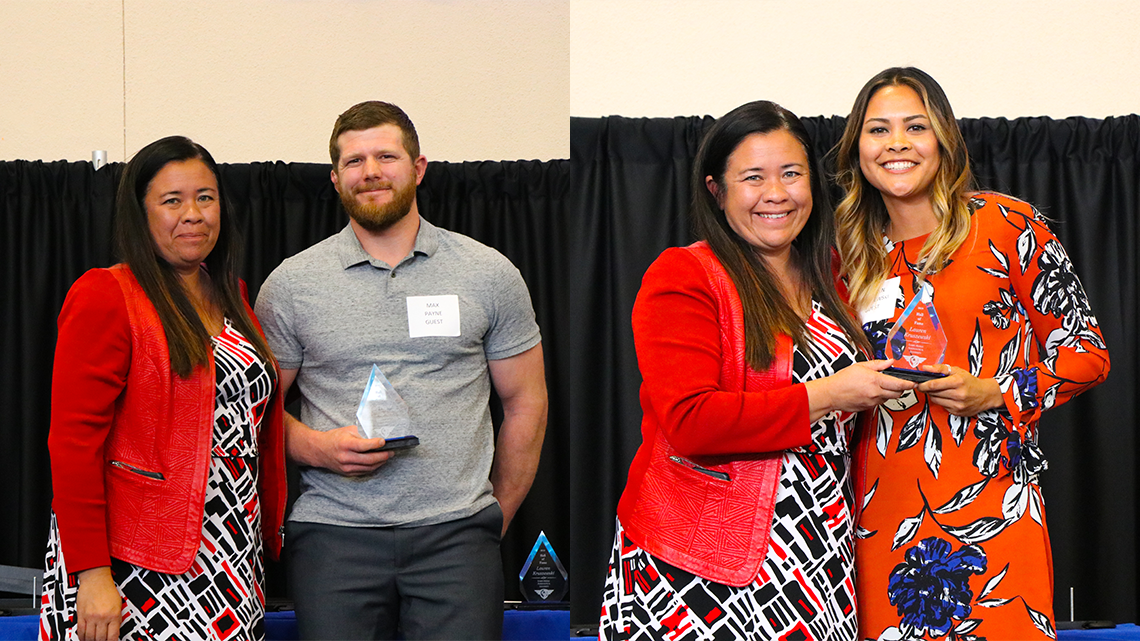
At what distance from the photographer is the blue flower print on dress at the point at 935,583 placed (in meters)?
1.68

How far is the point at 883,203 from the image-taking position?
199 cm

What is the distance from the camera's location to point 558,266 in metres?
3.18

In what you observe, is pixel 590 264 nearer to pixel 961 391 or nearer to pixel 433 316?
pixel 433 316

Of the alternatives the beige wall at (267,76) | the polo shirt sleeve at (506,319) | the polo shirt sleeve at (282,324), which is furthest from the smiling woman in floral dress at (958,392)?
the beige wall at (267,76)

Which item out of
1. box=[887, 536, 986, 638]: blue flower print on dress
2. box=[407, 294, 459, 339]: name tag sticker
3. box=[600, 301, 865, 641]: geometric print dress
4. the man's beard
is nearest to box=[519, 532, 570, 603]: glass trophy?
box=[407, 294, 459, 339]: name tag sticker

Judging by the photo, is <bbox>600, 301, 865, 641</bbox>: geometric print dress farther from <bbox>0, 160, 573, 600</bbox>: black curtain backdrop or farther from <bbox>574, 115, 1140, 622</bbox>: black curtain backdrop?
<bbox>0, 160, 573, 600</bbox>: black curtain backdrop

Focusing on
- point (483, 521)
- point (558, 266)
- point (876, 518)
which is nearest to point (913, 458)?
point (876, 518)

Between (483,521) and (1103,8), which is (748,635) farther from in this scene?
(1103,8)

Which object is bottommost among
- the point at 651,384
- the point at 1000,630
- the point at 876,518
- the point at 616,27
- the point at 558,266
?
the point at 1000,630

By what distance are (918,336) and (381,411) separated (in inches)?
43.0

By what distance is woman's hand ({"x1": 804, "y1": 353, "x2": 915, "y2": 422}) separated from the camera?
58.8 inches

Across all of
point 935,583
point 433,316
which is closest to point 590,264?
point 433,316

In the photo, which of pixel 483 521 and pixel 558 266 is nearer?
pixel 483 521

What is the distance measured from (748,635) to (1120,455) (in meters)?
2.04
